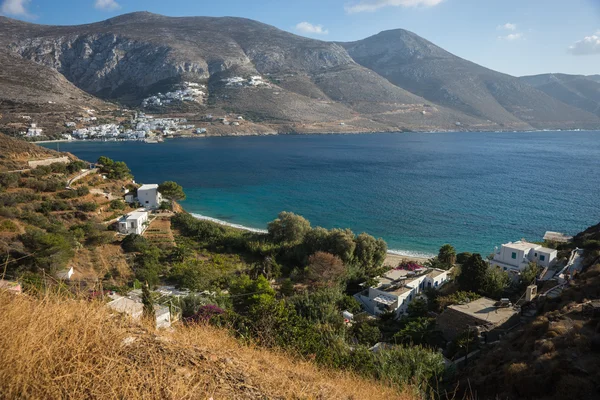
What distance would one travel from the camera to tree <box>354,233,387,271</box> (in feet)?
61.0

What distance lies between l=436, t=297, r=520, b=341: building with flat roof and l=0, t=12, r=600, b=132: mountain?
323 ft

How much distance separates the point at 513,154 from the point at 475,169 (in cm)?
2349

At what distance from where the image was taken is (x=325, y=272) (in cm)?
1565

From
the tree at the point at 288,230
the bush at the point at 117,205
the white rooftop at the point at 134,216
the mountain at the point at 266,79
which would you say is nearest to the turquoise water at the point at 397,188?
the tree at the point at 288,230

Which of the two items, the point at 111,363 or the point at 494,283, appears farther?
the point at 494,283

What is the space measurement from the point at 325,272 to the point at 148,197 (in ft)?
50.6

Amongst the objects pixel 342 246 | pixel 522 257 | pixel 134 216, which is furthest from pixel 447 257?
pixel 134 216

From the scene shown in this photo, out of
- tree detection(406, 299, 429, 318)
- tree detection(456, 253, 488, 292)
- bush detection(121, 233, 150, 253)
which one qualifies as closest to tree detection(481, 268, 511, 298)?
tree detection(456, 253, 488, 292)

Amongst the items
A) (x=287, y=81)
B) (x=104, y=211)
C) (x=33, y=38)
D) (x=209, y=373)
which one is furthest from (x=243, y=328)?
(x=33, y=38)

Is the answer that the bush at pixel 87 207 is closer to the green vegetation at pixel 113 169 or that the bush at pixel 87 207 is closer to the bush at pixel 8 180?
the bush at pixel 8 180

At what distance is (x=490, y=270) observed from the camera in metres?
14.3

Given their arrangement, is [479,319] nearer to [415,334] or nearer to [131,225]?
[415,334]

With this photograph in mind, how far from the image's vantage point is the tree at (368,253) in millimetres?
18594

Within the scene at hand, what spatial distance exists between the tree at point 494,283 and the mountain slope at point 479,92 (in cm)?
14950
